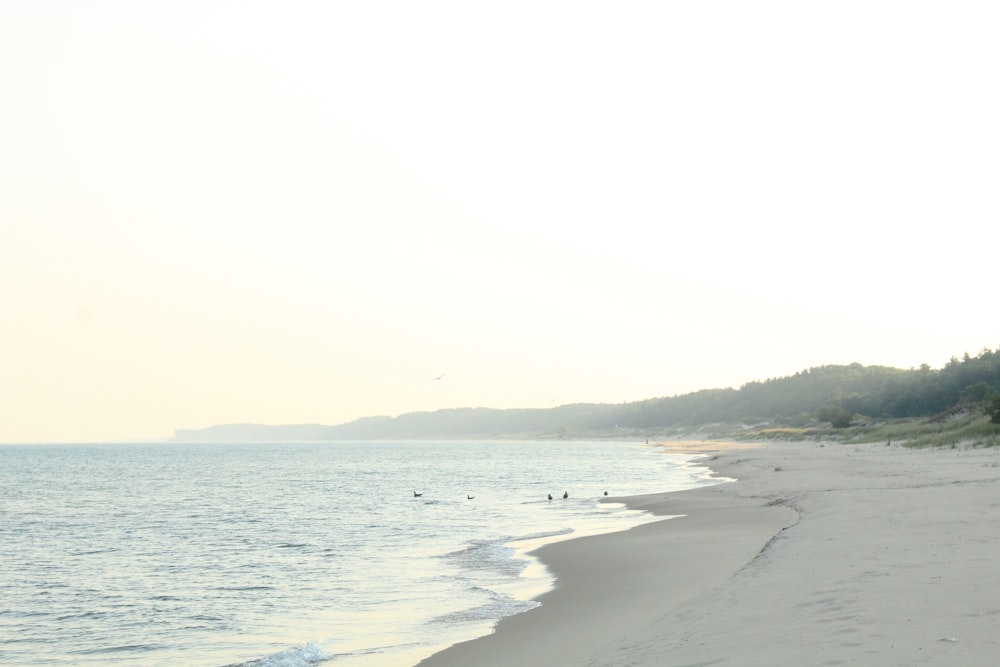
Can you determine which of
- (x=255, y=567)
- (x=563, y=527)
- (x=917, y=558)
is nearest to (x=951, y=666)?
(x=917, y=558)

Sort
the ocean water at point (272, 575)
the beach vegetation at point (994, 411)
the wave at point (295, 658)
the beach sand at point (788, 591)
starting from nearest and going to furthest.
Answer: the beach sand at point (788, 591) → the wave at point (295, 658) → the ocean water at point (272, 575) → the beach vegetation at point (994, 411)

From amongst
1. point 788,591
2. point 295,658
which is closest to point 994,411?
point 788,591

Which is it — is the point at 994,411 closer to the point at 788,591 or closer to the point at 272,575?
the point at 272,575

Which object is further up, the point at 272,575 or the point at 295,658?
the point at 295,658

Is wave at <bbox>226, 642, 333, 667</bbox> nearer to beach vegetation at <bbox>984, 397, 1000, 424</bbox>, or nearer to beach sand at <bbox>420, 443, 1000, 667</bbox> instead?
beach sand at <bbox>420, 443, 1000, 667</bbox>

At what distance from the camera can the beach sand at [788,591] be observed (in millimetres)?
9031

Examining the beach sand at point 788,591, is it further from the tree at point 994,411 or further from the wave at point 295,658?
the tree at point 994,411

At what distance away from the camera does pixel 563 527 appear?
31.9 metres

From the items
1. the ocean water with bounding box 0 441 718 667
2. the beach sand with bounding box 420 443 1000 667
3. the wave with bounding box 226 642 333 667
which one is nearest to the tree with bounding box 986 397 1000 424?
the ocean water with bounding box 0 441 718 667

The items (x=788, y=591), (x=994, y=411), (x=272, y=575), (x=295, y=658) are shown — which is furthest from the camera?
(x=994, y=411)

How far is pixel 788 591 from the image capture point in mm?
12492

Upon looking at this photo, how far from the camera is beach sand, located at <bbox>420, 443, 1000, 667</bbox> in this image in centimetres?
903

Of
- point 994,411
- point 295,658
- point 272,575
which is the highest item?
point 994,411

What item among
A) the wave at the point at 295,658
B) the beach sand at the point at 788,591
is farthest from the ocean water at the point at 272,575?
the beach sand at the point at 788,591
